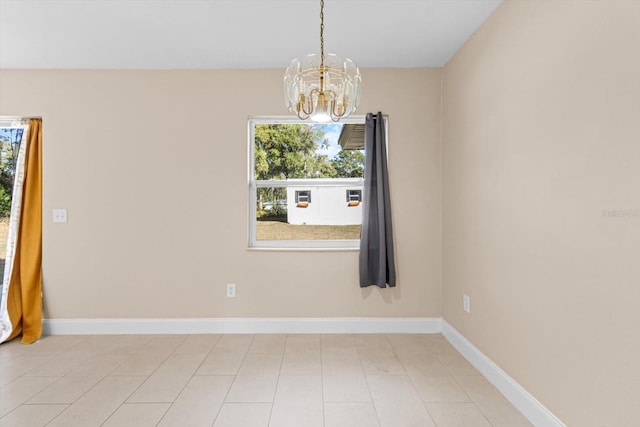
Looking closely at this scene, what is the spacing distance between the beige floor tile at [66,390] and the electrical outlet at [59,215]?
4.91 feet

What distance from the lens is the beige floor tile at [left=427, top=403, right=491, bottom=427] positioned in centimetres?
194

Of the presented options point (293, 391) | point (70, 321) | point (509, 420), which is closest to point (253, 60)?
point (293, 391)

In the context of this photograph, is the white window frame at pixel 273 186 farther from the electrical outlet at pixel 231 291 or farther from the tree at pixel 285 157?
the electrical outlet at pixel 231 291

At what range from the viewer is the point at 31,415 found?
2.02 m

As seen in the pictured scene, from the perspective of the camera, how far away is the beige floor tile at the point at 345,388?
219 cm

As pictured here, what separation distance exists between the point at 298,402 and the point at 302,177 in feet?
6.44

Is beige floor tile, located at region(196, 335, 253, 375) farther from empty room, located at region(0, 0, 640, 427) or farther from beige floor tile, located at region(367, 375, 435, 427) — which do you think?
beige floor tile, located at region(367, 375, 435, 427)

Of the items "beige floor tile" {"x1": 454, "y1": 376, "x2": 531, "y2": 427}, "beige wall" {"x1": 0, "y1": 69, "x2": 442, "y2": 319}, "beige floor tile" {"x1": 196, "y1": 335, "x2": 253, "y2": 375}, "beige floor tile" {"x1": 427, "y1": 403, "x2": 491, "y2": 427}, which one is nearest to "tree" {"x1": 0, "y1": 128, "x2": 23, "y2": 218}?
"beige wall" {"x1": 0, "y1": 69, "x2": 442, "y2": 319}

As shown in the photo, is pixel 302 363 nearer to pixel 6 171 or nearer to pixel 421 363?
pixel 421 363

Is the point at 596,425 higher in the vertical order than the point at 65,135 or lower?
lower

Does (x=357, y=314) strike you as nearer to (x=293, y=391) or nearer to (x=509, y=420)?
(x=293, y=391)

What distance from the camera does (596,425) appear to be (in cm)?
153

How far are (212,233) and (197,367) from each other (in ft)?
3.88

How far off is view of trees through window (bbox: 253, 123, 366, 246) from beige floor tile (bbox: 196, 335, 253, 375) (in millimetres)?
934
